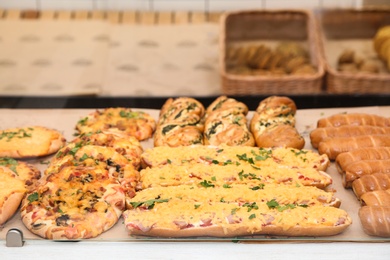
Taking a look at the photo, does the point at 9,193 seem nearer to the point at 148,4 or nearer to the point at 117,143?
the point at 117,143

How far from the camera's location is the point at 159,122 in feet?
9.57

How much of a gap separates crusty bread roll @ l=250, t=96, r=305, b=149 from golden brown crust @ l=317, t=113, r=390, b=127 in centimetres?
15

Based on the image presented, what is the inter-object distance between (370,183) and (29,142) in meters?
1.30

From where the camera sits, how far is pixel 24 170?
2566 millimetres

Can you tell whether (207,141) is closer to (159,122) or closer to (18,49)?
(159,122)

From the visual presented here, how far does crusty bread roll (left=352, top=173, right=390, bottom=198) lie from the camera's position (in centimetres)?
239

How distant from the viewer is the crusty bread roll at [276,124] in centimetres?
271

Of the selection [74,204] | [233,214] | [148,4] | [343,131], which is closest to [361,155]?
[343,131]

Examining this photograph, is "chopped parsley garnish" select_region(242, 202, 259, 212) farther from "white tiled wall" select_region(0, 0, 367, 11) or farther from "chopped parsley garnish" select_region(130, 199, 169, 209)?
"white tiled wall" select_region(0, 0, 367, 11)

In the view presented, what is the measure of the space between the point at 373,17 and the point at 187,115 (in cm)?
178

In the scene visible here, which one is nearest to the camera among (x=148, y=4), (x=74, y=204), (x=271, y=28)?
(x=74, y=204)

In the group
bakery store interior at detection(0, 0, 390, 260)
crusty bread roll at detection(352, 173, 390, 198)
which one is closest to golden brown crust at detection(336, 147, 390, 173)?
bakery store interior at detection(0, 0, 390, 260)

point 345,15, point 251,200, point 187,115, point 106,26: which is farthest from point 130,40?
point 251,200

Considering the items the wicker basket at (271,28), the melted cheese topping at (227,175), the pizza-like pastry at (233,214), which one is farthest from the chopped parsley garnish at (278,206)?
the wicker basket at (271,28)
